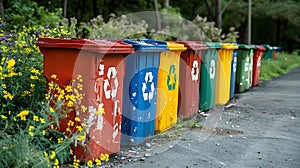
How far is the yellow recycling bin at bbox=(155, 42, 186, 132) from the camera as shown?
22.0ft

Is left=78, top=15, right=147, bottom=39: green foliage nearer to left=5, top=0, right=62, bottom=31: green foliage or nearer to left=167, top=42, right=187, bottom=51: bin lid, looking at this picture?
left=5, top=0, right=62, bottom=31: green foliage

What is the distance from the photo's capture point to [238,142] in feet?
21.1

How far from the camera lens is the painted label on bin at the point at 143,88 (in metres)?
5.85

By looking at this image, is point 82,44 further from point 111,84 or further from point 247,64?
point 247,64

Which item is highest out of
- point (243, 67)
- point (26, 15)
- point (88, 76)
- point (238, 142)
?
point (26, 15)

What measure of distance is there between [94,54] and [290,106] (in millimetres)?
6386

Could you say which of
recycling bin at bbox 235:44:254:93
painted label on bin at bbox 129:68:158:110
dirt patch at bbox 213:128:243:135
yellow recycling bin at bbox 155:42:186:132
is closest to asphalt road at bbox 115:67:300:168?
dirt patch at bbox 213:128:243:135

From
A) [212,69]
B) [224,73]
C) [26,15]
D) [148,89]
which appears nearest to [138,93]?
[148,89]

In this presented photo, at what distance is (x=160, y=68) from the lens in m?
6.69

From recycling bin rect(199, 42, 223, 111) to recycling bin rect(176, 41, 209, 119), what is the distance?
0.38 meters

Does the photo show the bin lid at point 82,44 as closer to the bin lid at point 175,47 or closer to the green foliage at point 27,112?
the green foliage at point 27,112

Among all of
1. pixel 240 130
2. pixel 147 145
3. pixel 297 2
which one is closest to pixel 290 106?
pixel 240 130

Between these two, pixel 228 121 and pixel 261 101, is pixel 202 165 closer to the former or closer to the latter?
pixel 228 121

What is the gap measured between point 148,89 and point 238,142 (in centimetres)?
137
